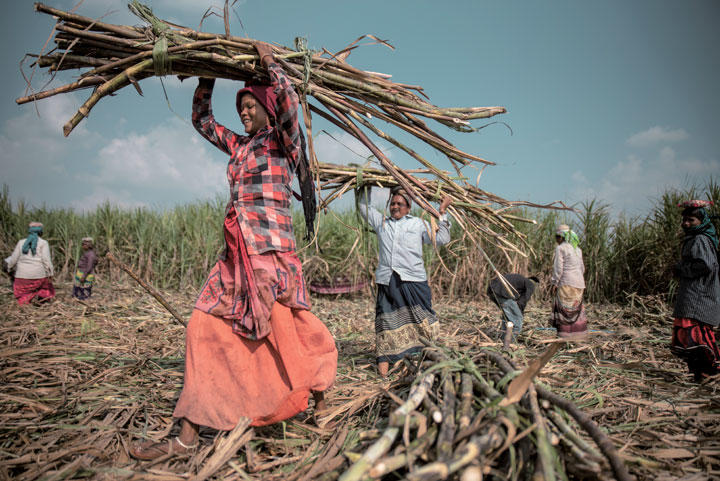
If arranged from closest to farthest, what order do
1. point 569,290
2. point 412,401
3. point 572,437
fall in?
1. point 572,437
2. point 412,401
3. point 569,290

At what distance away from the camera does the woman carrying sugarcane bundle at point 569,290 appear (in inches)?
211

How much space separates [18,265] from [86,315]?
2651 mm

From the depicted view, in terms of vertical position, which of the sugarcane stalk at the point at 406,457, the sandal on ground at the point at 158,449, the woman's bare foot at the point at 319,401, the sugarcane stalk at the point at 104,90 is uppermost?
the sugarcane stalk at the point at 104,90

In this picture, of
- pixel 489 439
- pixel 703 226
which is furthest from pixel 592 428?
pixel 703 226

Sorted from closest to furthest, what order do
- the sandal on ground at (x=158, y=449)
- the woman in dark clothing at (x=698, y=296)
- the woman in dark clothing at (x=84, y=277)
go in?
the sandal on ground at (x=158, y=449) < the woman in dark clothing at (x=698, y=296) < the woman in dark clothing at (x=84, y=277)

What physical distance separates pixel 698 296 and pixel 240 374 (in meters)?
4.34

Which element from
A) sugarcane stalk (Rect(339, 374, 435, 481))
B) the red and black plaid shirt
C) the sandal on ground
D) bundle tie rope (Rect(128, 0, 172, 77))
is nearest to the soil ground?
the sandal on ground

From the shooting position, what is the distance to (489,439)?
4.89 ft

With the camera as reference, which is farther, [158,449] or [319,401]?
[319,401]

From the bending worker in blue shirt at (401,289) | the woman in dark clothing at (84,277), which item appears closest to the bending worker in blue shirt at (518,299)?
the bending worker in blue shirt at (401,289)

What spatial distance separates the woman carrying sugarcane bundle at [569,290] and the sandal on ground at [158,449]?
16.0 ft

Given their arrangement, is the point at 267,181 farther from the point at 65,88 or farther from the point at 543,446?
the point at 543,446

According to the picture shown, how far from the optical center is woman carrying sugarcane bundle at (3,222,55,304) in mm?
6953

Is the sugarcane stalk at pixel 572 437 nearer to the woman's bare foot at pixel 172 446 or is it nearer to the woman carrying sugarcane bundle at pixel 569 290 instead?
the woman's bare foot at pixel 172 446
